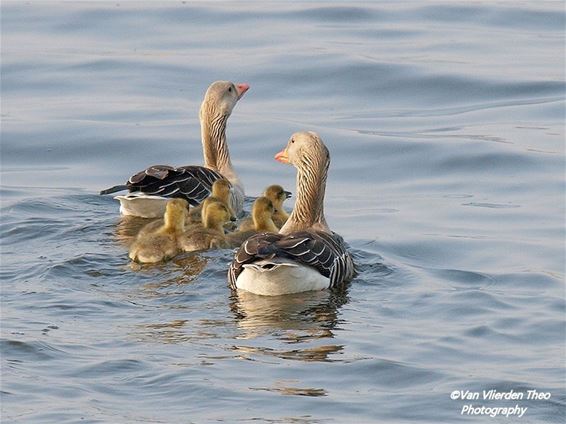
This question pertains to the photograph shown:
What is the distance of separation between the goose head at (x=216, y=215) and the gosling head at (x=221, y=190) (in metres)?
0.99

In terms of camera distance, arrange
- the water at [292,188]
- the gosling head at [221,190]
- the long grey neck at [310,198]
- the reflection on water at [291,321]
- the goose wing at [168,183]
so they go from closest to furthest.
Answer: the water at [292,188] < the reflection on water at [291,321] < the long grey neck at [310,198] < the gosling head at [221,190] < the goose wing at [168,183]

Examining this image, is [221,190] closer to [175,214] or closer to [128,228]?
[128,228]

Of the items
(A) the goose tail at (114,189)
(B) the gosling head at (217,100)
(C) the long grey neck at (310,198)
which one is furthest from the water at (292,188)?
(B) the gosling head at (217,100)

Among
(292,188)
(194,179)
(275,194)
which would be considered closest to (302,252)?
(275,194)

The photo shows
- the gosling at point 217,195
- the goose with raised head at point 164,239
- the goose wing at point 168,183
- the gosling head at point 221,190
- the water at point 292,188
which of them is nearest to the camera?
the water at point 292,188

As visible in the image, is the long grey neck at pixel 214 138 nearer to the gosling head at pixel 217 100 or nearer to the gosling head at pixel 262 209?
the gosling head at pixel 217 100

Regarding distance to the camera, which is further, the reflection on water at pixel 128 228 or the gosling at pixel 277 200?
the gosling at pixel 277 200

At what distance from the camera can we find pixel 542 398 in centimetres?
985

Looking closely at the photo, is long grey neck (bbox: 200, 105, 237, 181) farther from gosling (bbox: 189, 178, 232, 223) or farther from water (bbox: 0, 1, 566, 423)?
gosling (bbox: 189, 178, 232, 223)

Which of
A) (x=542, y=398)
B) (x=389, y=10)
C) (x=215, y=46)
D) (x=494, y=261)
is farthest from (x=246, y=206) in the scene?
(x=389, y=10)

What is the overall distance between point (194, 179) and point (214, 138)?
5.04ft

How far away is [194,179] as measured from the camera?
16.0 metres

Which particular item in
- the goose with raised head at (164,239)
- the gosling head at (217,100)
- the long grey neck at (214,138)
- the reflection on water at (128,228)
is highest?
the gosling head at (217,100)

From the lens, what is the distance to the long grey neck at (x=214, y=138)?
685 inches
